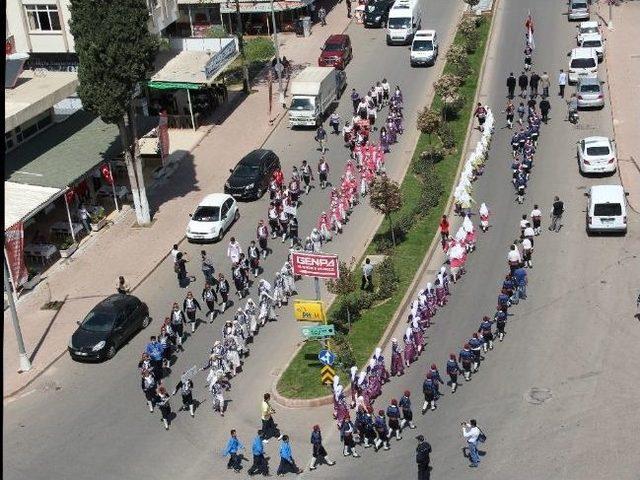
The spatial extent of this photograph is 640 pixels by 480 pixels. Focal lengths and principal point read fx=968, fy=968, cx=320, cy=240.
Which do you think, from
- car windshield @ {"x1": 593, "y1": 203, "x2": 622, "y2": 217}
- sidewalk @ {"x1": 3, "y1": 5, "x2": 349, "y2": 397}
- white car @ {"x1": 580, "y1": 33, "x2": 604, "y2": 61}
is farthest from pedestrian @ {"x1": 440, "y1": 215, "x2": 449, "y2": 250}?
white car @ {"x1": 580, "y1": 33, "x2": 604, "y2": 61}

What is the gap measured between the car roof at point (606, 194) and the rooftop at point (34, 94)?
23.9 metres

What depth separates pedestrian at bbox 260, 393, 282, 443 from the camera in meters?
25.7

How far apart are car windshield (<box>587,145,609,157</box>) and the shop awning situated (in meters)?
22.1

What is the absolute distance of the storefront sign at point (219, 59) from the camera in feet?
167

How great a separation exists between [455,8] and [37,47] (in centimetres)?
3122

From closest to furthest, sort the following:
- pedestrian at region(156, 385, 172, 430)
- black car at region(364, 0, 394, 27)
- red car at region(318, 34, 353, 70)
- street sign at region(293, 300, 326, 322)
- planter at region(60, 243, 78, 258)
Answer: pedestrian at region(156, 385, 172, 430) < street sign at region(293, 300, 326, 322) < planter at region(60, 243, 78, 258) < red car at region(318, 34, 353, 70) < black car at region(364, 0, 394, 27)

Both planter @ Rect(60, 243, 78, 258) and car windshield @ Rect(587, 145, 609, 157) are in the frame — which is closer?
planter @ Rect(60, 243, 78, 258)

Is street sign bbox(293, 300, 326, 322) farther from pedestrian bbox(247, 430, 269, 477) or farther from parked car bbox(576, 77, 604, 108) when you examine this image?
parked car bbox(576, 77, 604, 108)

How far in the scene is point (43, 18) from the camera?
1930 inches

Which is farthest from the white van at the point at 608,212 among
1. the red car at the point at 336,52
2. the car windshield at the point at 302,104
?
the red car at the point at 336,52

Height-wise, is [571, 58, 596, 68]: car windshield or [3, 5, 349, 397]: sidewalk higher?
[571, 58, 596, 68]: car windshield

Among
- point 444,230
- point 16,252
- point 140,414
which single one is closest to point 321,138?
point 444,230

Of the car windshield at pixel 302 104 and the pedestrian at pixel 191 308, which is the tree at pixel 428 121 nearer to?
the car windshield at pixel 302 104

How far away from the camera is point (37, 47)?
49.4 m
